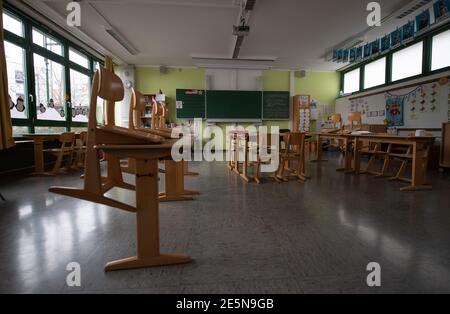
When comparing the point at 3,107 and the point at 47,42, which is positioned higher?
the point at 47,42

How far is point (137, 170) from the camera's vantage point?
141 cm

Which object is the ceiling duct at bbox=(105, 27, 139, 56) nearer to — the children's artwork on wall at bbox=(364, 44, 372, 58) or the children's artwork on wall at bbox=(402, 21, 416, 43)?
the children's artwork on wall at bbox=(364, 44, 372, 58)

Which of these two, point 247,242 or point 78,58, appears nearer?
point 247,242

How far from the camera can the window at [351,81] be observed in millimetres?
8780

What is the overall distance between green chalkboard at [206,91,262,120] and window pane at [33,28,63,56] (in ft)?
14.3

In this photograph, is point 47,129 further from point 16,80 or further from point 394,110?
point 394,110

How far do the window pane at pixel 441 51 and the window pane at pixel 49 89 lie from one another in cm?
869

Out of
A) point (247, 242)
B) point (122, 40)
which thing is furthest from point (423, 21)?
point (122, 40)

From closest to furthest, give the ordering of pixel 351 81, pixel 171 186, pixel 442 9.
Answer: pixel 171 186
pixel 442 9
pixel 351 81

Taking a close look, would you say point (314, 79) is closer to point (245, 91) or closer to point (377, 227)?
point (245, 91)

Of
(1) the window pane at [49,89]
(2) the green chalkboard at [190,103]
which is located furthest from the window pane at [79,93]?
(2) the green chalkboard at [190,103]

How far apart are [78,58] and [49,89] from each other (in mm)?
1747

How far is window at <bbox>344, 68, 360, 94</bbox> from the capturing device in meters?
8.78

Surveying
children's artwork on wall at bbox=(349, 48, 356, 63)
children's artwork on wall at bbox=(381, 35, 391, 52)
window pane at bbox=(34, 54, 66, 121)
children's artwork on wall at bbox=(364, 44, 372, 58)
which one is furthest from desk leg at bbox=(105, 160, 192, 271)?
children's artwork on wall at bbox=(349, 48, 356, 63)
